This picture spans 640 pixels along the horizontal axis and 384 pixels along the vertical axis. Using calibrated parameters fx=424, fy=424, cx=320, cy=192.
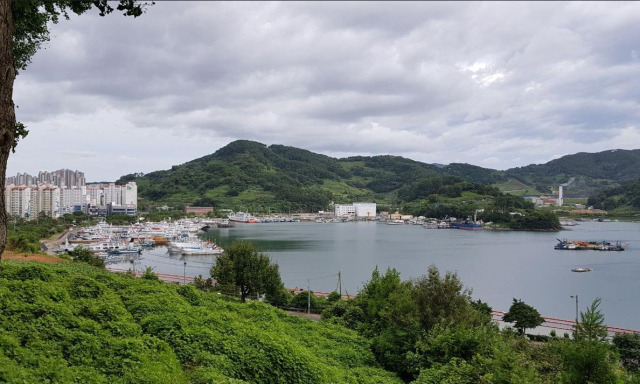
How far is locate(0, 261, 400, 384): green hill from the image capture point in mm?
4234

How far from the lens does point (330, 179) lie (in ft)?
527

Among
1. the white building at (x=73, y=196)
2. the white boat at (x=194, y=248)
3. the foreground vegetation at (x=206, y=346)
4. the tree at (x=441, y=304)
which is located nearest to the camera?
the foreground vegetation at (x=206, y=346)

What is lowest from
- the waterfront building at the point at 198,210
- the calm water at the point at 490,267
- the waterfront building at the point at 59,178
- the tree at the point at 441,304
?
the calm water at the point at 490,267

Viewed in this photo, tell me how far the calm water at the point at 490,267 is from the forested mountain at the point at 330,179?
5808 centimetres

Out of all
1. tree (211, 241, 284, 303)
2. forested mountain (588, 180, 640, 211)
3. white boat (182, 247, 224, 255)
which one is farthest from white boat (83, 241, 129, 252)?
forested mountain (588, 180, 640, 211)

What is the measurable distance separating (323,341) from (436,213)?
92.4m

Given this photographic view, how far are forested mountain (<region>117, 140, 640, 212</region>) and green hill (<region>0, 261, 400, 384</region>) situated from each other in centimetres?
10046

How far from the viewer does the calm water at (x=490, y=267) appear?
2652 centimetres

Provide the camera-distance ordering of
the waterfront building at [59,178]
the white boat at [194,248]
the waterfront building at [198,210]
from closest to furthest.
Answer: the white boat at [194,248] < the waterfront building at [198,210] < the waterfront building at [59,178]

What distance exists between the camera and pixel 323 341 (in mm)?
9000

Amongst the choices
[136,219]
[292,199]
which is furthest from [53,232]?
[292,199]

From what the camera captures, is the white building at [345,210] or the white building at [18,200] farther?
the white building at [345,210]

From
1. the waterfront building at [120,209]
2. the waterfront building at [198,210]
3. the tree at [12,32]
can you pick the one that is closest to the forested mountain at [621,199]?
the waterfront building at [198,210]

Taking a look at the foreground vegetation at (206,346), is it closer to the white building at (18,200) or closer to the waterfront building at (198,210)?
the white building at (18,200)
